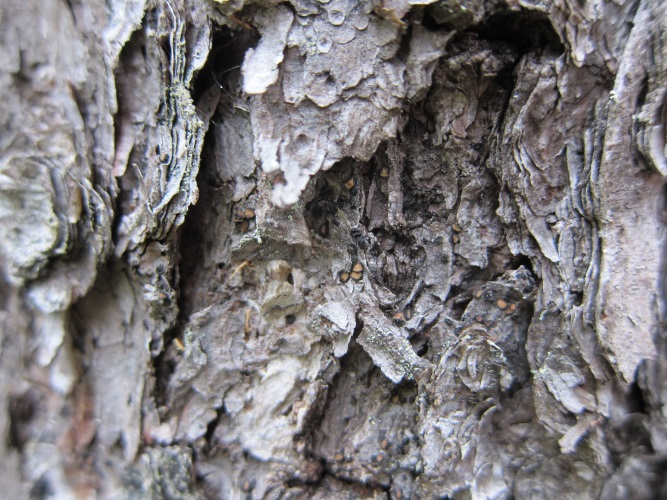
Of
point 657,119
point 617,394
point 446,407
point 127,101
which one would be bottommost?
point 446,407

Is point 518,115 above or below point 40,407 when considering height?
above

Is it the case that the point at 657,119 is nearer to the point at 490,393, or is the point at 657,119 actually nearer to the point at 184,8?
the point at 490,393

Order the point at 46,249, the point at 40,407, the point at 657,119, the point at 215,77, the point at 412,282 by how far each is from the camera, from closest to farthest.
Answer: the point at 657,119 < the point at 46,249 < the point at 40,407 < the point at 215,77 < the point at 412,282

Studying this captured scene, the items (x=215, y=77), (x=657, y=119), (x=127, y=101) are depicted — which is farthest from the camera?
(x=215, y=77)

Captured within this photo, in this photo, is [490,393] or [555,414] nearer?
[555,414]

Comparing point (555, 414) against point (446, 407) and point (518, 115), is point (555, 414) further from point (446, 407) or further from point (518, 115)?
point (518, 115)

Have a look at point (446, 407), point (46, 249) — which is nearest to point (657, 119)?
point (446, 407)
